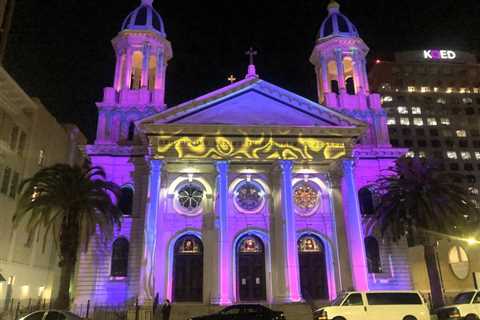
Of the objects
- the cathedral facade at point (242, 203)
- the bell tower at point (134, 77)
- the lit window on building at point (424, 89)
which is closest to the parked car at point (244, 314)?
the cathedral facade at point (242, 203)

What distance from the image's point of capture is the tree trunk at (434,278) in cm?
2708

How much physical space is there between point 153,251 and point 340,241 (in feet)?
44.7

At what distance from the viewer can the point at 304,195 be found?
34.2 m

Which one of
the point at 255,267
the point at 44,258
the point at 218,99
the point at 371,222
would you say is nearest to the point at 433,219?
the point at 371,222

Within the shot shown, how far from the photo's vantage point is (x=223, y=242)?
29.2 m

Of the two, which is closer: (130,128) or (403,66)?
(130,128)

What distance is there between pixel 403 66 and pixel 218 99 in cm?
7231

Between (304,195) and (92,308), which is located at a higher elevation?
(304,195)

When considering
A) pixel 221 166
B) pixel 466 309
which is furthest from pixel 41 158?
pixel 466 309

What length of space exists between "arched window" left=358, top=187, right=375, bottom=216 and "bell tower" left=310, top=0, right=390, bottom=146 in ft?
14.6

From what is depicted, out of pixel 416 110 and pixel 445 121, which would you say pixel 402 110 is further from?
pixel 445 121

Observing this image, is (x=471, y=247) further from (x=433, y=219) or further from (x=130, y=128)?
(x=130, y=128)

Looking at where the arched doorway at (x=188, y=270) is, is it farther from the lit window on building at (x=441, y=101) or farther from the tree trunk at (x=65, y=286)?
the lit window on building at (x=441, y=101)

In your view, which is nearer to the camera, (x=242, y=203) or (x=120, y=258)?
(x=120, y=258)
